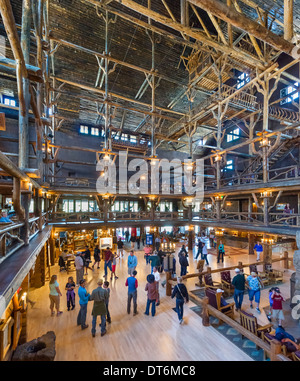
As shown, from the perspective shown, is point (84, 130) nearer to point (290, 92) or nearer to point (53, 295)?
point (53, 295)

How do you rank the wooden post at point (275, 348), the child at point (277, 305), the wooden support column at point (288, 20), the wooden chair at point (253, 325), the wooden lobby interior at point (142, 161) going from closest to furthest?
the wooden support column at point (288, 20), the wooden post at point (275, 348), the wooden lobby interior at point (142, 161), the wooden chair at point (253, 325), the child at point (277, 305)

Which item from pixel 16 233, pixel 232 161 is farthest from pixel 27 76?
pixel 232 161

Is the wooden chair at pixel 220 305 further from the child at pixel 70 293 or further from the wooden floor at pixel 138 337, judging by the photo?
the child at pixel 70 293

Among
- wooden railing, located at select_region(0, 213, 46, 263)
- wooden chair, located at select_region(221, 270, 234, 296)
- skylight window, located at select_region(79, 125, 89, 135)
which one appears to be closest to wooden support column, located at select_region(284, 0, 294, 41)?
wooden railing, located at select_region(0, 213, 46, 263)

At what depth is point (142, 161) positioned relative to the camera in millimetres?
17891

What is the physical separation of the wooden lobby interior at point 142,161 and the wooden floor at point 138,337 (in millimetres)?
38

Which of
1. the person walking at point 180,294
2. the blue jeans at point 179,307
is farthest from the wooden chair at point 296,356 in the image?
the blue jeans at point 179,307

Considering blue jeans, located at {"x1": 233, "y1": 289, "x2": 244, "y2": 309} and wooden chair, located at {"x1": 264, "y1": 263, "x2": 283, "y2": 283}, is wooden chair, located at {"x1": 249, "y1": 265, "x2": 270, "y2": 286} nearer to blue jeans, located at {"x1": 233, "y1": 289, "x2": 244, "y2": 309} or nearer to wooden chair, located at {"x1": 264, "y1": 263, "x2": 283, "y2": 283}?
wooden chair, located at {"x1": 264, "y1": 263, "x2": 283, "y2": 283}

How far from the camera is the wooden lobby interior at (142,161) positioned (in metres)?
4.26

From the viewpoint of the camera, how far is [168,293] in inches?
292

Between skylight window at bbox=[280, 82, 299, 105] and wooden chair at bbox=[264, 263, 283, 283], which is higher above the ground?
skylight window at bbox=[280, 82, 299, 105]

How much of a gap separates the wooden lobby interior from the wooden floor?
4cm

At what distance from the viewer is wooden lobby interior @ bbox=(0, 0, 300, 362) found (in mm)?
4262
